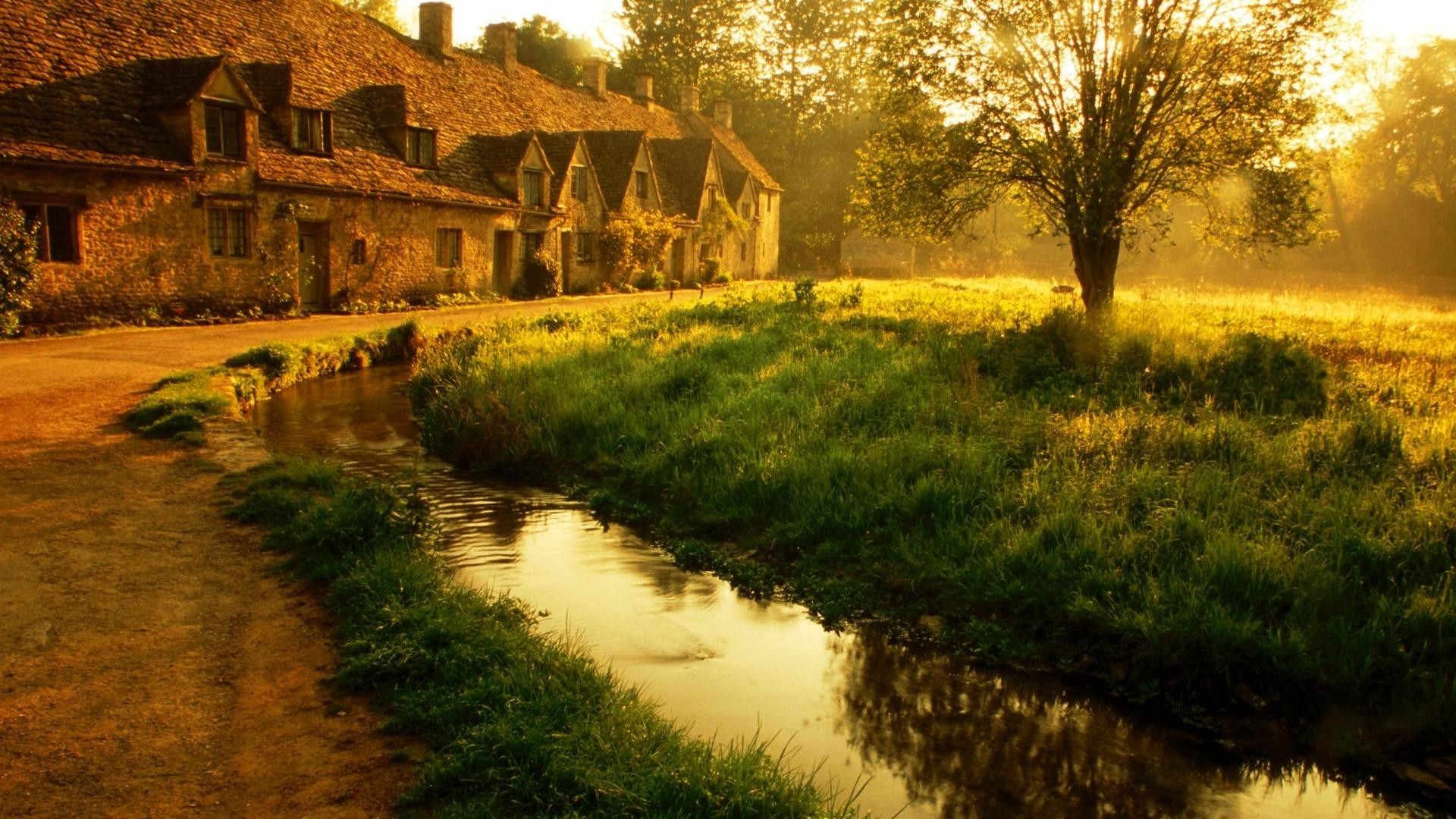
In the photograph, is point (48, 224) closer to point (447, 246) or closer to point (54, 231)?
point (54, 231)

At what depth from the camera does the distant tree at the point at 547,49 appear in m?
56.2

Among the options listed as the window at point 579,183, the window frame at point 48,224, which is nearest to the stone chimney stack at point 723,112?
the window at point 579,183

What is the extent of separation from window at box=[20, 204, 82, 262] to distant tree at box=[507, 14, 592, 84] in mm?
40923

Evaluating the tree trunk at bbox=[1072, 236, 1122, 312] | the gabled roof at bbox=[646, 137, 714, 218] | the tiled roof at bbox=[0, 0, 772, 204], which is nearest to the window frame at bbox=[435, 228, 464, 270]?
the tiled roof at bbox=[0, 0, 772, 204]

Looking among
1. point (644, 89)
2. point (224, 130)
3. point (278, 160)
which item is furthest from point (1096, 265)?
point (644, 89)

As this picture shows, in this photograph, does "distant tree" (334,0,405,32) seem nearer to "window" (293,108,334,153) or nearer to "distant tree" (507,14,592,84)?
"distant tree" (507,14,592,84)

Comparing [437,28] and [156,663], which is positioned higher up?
[437,28]

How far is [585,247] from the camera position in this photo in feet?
122

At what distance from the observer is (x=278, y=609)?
6.36 m

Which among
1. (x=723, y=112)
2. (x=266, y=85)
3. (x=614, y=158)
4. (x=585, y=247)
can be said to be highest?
(x=723, y=112)

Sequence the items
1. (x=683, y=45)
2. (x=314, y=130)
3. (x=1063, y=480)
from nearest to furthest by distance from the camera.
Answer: (x=1063, y=480) → (x=314, y=130) → (x=683, y=45)

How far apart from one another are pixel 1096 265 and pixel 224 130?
20.7 metres

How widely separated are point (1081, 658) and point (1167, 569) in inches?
45.1

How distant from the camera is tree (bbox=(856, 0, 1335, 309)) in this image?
1812 cm
